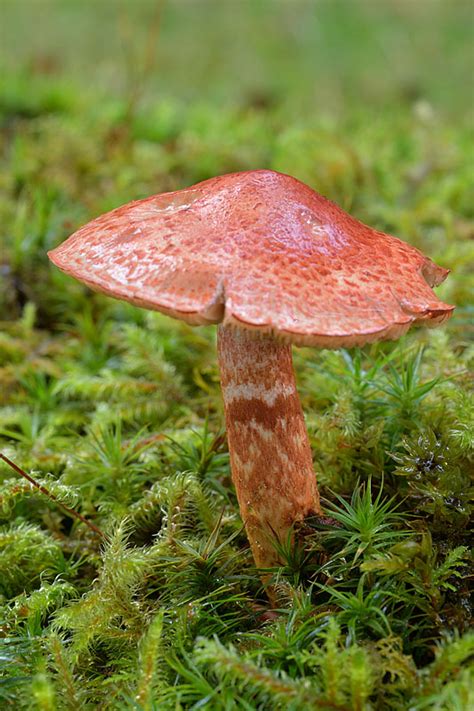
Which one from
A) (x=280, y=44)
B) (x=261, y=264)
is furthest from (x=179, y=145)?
(x=280, y=44)

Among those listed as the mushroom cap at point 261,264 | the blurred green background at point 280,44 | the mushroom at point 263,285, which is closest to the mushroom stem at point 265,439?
the mushroom at point 263,285

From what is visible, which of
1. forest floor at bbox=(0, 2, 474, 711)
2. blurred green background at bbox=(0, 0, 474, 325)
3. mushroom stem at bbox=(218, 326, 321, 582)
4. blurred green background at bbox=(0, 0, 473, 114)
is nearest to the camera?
forest floor at bbox=(0, 2, 474, 711)

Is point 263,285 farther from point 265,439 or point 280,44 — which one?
point 280,44

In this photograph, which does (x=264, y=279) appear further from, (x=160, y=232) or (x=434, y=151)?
(x=434, y=151)

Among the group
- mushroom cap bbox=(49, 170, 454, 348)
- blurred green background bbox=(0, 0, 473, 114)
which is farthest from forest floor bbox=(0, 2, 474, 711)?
blurred green background bbox=(0, 0, 473, 114)

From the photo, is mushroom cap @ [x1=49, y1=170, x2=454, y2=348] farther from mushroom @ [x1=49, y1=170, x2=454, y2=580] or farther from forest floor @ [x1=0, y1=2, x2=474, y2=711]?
forest floor @ [x1=0, y1=2, x2=474, y2=711]

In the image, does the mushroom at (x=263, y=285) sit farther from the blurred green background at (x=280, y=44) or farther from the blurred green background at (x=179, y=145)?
the blurred green background at (x=280, y=44)

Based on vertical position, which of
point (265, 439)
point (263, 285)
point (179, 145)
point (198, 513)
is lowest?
point (198, 513)
